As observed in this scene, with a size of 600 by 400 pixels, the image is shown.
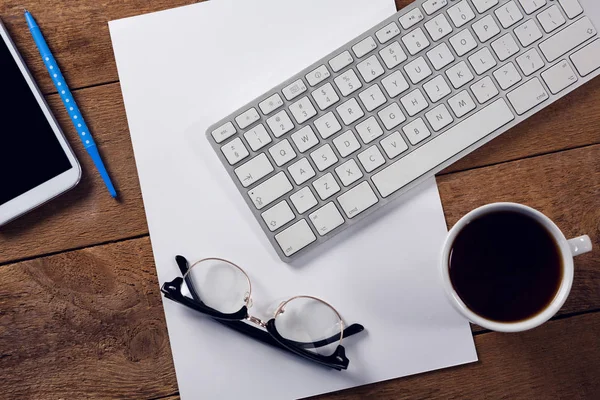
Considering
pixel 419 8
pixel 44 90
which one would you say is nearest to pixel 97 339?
pixel 44 90

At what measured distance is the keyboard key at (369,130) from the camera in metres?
0.57

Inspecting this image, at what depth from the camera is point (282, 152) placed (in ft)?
1.86

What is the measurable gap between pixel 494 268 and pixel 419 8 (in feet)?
0.87

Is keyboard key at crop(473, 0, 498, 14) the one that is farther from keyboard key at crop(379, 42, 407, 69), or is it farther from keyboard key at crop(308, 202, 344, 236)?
keyboard key at crop(308, 202, 344, 236)

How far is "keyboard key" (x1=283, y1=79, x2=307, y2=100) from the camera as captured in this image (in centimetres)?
57

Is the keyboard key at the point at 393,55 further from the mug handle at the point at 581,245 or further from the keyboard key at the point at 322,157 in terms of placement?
the mug handle at the point at 581,245

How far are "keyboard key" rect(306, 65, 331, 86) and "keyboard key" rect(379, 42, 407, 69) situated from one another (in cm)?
6

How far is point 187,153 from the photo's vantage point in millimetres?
594

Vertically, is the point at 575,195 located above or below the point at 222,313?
below

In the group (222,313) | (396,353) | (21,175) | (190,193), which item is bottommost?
(396,353)

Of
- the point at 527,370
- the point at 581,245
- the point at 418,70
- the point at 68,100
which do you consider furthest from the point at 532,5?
the point at 68,100

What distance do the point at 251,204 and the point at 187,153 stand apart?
91 millimetres

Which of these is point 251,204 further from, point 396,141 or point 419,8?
point 419,8

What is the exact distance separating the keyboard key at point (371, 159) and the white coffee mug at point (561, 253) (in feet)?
0.33
